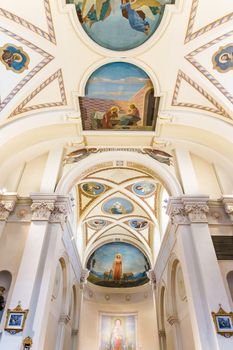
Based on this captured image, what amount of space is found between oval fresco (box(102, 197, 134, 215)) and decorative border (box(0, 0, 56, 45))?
8.83 meters

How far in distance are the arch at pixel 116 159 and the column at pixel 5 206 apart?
4.85 ft

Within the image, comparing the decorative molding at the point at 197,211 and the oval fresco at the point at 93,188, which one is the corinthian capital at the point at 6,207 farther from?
the decorative molding at the point at 197,211

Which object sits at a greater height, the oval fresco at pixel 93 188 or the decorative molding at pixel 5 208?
the oval fresco at pixel 93 188

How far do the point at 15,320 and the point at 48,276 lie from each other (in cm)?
128

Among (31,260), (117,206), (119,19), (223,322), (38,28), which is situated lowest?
(223,322)

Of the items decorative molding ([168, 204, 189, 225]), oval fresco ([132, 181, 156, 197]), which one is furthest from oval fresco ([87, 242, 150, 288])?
decorative molding ([168, 204, 189, 225])

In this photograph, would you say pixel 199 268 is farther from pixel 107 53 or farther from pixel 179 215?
pixel 107 53

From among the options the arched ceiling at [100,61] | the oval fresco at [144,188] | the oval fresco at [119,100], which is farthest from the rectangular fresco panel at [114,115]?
the oval fresco at [144,188]

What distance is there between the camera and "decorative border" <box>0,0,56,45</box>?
701 centimetres

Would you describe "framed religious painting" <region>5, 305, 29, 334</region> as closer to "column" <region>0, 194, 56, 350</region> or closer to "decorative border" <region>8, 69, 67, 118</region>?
"column" <region>0, 194, 56, 350</region>

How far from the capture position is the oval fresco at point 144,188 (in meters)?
13.3

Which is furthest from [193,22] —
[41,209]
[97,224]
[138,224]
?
[97,224]

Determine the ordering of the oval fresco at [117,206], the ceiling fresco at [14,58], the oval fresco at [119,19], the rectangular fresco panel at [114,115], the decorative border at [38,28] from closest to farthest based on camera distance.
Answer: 1. the decorative border at [38,28]
2. the oval fresco at [119,19]
3. the ceiling fresco at [14,58]
4. the rectangular fresco panel at [114,115]
5. the oval fresco at [117,206]

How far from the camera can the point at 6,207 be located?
8.49m
